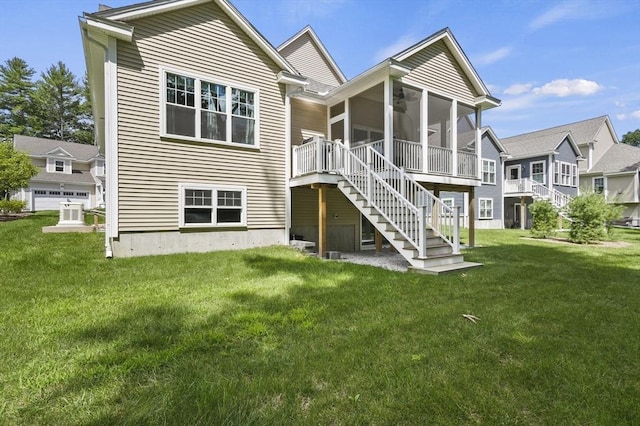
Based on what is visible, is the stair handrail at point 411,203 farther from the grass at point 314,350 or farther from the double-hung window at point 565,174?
the double-hung window at point 565,174

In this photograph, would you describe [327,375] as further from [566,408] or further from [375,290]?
[375,290]

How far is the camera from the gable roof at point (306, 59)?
1353 centimetres

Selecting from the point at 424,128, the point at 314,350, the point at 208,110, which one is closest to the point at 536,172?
the point at 424,128

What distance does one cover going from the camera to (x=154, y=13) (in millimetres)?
7949

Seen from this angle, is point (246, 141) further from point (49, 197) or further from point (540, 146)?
point (49, 197)

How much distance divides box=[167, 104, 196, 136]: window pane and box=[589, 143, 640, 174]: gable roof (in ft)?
104

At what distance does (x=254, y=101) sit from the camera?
958 centimetres

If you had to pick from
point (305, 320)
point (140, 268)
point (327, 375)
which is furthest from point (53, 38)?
point (327, 375)

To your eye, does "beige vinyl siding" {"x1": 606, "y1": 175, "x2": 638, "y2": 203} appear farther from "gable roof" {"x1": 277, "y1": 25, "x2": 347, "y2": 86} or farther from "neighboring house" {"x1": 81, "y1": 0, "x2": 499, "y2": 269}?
"gable roof" {"x1": 277, "y1": 25, "x2": 347, "y2": 86}

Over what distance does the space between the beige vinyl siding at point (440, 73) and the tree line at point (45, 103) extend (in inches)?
1812

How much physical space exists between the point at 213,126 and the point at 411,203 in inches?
230

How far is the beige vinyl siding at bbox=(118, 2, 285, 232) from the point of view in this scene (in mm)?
7770

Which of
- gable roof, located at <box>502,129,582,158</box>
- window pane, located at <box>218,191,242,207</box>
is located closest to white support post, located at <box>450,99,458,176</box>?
window pane, located at <box>218,191,242,207</box>

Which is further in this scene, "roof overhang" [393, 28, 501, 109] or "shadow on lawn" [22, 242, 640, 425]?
"roof overhang" [393, 28, 501, 109]
